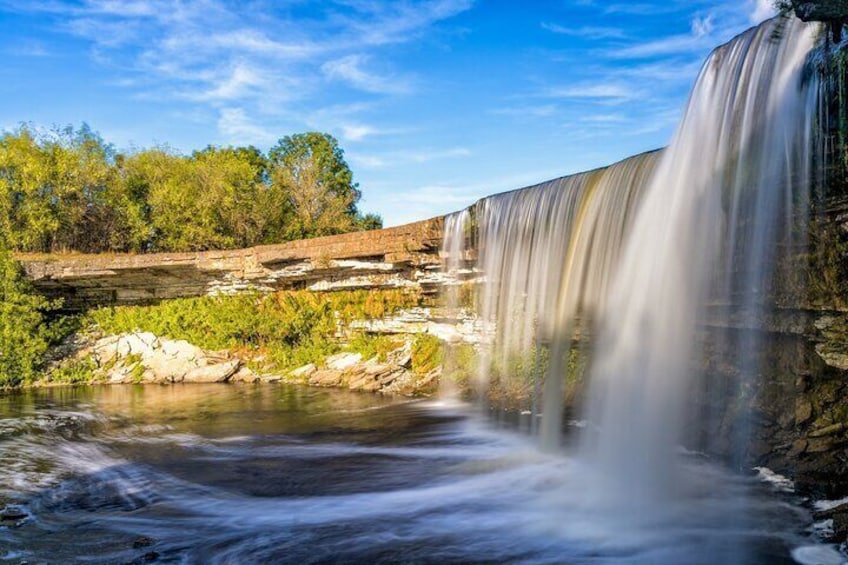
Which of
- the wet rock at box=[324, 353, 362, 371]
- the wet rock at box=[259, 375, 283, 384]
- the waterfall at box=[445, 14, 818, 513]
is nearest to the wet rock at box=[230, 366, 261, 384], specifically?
the wet rock at box=[259, 375, 283, 384]

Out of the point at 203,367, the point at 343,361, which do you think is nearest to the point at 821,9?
the point at 343,361

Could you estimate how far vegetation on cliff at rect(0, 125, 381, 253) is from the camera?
25.6m

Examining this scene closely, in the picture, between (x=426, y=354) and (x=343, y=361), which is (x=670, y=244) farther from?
(x=343, y=361)

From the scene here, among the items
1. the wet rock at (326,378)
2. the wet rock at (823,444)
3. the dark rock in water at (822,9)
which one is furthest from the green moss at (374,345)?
the dark rock in water at (822,9)

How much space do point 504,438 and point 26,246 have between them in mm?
24689

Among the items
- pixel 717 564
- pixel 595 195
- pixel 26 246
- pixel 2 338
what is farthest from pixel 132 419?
pixel 26 246

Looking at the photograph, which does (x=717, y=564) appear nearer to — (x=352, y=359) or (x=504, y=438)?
(x=504, y=438)

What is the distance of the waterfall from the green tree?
17311 mm

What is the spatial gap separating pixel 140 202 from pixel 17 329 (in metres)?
11.6

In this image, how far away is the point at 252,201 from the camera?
95.8 feet

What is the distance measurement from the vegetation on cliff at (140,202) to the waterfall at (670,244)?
21254 millimetres

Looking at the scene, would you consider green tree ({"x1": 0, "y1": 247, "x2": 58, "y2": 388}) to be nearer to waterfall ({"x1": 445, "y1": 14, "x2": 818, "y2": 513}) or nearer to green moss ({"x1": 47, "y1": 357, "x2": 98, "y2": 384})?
green moss ({"x1": 47, "y1": 357, "x2": 98, "y2": 384})

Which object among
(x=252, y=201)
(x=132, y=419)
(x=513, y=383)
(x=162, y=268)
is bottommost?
(x=132, y=419)

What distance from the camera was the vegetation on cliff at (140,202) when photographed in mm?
25625
